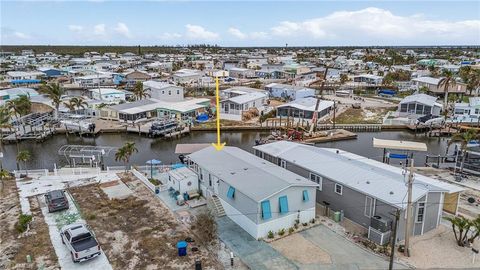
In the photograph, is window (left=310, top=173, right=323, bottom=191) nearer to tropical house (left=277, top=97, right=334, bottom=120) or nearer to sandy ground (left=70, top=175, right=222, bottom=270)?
sandy ground (left=70, top=175, right=222, bottom=270)

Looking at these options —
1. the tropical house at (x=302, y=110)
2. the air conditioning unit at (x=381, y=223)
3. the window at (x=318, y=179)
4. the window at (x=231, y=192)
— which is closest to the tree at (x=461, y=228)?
the air conditioning unit at (x=381, y=223)

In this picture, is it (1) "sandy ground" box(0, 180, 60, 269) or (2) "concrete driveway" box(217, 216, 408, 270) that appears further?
(1) "sandy ground" box(0, 180, 60, 269)

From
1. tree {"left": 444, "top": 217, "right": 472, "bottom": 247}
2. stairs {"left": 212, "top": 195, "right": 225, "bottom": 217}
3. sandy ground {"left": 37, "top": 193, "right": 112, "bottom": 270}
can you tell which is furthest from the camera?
stairs {"left": 212, "top": 195, "right": 225, "bottom": 217}

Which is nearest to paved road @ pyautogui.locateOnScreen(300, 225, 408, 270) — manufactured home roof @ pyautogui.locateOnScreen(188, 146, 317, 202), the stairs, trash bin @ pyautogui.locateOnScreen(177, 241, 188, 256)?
manufactured home roof @ pyautogui.locateOnScreen(188, 146, 317, 202)

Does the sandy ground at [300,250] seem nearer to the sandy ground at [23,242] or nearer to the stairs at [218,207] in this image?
the stairs at [218,207]

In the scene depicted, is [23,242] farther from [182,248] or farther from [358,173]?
[358,173]

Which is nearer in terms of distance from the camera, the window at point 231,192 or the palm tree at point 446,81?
the window at point 231,192
